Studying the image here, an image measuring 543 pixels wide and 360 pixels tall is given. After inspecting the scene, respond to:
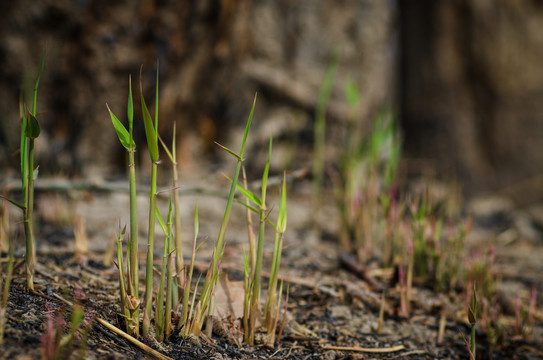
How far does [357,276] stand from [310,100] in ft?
4.59

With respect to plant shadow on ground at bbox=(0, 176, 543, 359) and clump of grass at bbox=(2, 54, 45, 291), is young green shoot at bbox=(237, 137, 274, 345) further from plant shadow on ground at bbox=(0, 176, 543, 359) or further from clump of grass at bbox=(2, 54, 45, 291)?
clump of grass at bbox=(2, 54, 45, 291)

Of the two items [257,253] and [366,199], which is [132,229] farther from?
[366,199]

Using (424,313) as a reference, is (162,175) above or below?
above

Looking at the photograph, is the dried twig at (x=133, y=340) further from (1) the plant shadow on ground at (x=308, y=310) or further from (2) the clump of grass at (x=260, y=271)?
(2) the clump of grass at (x=260, y=271)


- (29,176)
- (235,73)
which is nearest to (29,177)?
(29,176)

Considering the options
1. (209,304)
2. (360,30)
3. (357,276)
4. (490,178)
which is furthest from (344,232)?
(490,178)

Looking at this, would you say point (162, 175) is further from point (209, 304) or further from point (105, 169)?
point (209, 304)

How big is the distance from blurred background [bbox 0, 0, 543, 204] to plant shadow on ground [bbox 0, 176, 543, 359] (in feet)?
1.60

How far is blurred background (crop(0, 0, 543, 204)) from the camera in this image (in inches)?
72.6

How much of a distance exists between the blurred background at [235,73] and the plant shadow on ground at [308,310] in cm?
49

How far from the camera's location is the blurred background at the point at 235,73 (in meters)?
1.84

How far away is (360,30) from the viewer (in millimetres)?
2475

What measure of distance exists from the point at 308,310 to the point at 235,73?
1.61 metres

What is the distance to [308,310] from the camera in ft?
3.37
